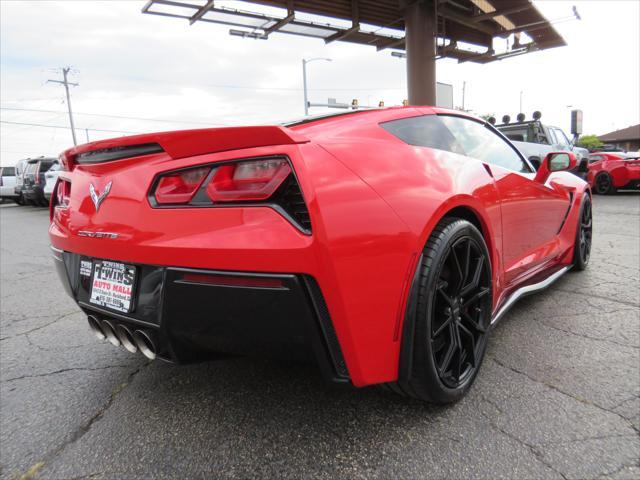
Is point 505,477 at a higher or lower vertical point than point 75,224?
lower

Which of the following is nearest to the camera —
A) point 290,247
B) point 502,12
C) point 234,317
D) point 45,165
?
point 290,247

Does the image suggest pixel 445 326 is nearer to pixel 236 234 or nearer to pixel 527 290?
pixel 236 234

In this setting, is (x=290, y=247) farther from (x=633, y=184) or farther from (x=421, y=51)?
(x=633, y=184)

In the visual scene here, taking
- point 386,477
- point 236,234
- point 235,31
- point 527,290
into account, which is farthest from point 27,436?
point 235,31

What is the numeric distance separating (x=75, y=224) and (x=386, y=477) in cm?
159

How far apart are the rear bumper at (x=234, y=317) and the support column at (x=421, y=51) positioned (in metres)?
12.4

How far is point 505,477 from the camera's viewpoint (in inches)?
59.9

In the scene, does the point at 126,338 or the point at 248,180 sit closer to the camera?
the point at 248,180

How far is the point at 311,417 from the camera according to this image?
1884mm

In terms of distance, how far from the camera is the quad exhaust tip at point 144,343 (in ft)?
5.56

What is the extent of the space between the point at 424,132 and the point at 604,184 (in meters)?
12.9

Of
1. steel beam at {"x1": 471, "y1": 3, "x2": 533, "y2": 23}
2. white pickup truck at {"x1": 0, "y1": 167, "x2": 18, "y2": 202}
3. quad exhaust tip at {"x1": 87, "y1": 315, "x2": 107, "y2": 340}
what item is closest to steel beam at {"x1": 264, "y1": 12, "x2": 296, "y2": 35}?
steel beam at {"x1": 471, "y1": 3, "x2": 533, "y2": 23}

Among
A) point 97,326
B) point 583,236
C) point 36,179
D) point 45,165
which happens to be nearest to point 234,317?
point 97,326

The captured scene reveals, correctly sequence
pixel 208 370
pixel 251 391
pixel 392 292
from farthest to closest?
pixel 208 370, pixel 251 391, pixel 392 292
